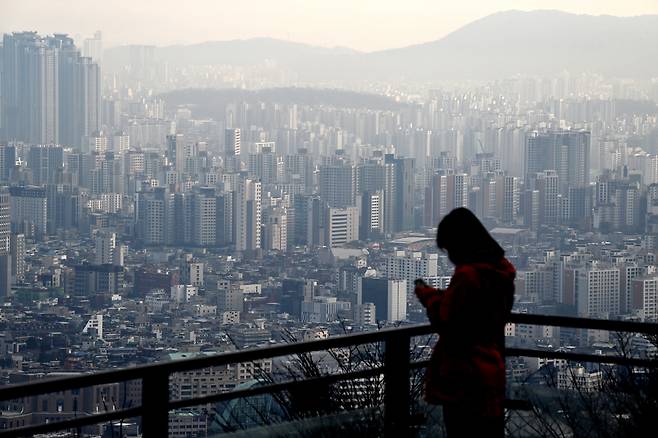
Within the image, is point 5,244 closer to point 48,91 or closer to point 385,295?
point 48,91

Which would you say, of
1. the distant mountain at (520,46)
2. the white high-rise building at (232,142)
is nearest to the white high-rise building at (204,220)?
the white high-rise building at (232,142)

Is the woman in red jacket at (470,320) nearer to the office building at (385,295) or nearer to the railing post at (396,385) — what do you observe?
the railing post at (396,385)

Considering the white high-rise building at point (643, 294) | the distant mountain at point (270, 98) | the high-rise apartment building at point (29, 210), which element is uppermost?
the distant mountain at point (270, 98)

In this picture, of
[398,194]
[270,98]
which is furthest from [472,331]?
[270,98]

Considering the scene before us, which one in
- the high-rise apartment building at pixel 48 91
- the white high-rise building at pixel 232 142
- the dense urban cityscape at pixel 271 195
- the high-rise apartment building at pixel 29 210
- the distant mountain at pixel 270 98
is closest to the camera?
the dense urban cityscape at pixel 271 195

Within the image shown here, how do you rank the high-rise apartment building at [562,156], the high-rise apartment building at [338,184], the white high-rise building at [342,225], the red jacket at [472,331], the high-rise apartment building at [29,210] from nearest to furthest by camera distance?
the red jacket at [472,331] → the white high-rise building at [342,225] → the high-rise apartment building at [562,156] → the high-rise apartment building at [29,210] → the high-rise apartment building at [338,184]

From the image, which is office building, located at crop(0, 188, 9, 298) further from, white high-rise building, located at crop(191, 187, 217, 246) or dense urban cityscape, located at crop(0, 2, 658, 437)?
white high-rise building, located at crop(191, 187, 217, 246)

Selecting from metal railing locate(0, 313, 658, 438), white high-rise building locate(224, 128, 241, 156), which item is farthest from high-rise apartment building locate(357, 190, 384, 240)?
metal railing locate(0, 313, 658, 438)
